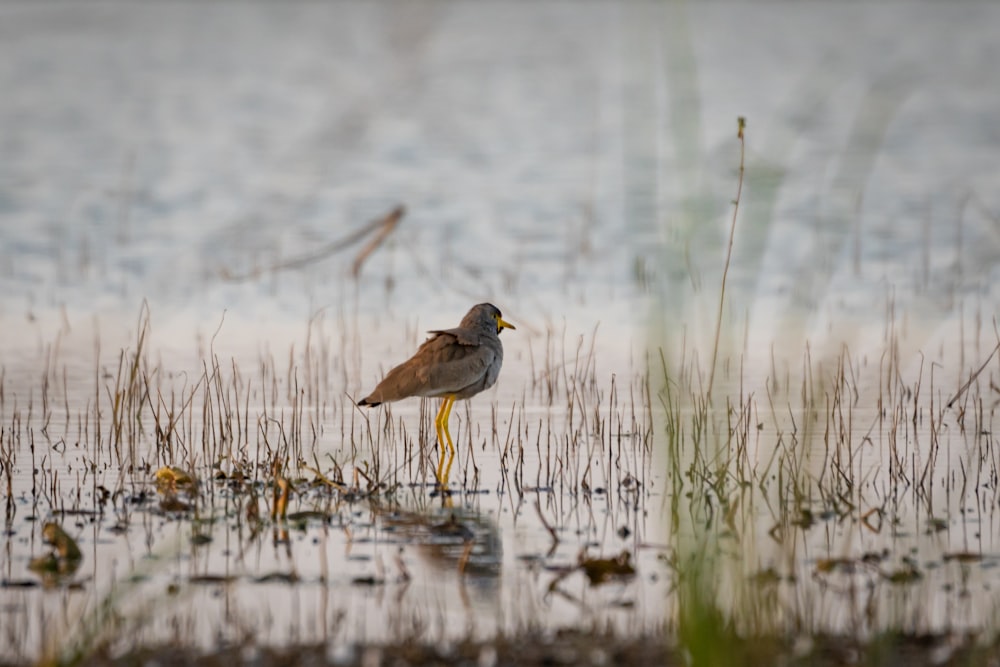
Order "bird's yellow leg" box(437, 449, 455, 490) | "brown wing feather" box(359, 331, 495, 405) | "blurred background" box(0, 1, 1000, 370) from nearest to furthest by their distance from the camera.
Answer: "blurred background" box(0, 1, 1000, 370) < "bird's yellow leg" box(437, 449, 455, 490) < "brown wing feather" box(359, 331, 495, 405)

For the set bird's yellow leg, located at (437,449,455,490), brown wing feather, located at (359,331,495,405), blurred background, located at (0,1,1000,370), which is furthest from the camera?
brown wing feather, located at (359,331,495,405)

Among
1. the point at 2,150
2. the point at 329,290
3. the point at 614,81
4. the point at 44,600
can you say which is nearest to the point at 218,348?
the point at 329,290

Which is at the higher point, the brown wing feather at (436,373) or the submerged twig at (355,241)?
the submerged twig at (355,241)

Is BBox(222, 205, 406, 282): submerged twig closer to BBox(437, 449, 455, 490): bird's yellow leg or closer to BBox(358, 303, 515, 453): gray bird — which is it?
BBox(358, 303, 515, 453): gray bird

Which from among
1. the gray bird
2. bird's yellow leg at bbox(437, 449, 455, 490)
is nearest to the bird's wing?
the gray bird

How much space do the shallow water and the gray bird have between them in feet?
1.00

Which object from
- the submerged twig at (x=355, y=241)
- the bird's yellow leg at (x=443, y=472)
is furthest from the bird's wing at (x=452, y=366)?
the submerged twig at (x=355, y=241)

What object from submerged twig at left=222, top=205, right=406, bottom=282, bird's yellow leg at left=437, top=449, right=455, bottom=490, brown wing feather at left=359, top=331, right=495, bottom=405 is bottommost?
bird's yellow leg at left=437, top=449, right=455, bottom=490

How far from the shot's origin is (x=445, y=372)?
28.4ft

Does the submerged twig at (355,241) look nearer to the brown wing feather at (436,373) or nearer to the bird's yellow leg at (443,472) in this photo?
the brown wing feather at (436,373)

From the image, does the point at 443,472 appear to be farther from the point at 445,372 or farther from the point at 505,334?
the point at 505,334

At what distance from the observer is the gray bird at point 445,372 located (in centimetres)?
862

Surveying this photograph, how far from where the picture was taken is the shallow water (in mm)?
3066

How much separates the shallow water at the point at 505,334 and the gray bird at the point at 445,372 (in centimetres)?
31
